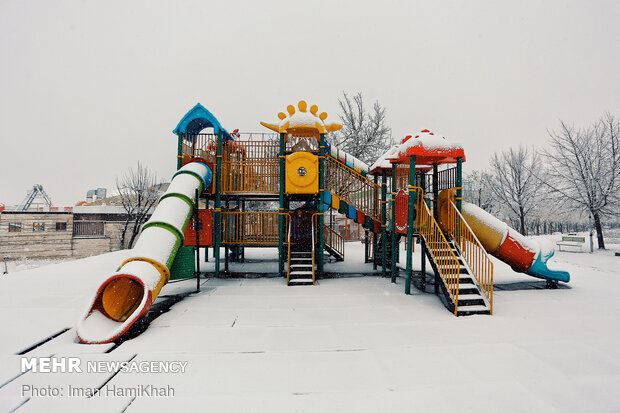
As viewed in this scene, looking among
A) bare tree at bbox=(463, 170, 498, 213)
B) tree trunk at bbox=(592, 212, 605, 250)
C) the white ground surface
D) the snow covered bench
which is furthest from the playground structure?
bare tree at bbox=(463, 170, 498, 213)

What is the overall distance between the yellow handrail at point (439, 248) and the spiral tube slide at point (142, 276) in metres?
6.20

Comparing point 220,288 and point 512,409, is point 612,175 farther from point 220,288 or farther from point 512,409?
point 220,288

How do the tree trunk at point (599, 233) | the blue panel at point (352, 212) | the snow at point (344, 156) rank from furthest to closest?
the tree trunk at point (599, 233), the snow at point (344, 156), the blue panel at point (352, 212)

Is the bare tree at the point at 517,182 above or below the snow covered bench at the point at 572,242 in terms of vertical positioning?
above

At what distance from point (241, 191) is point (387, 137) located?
17409 millimetres

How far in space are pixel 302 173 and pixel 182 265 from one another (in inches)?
185

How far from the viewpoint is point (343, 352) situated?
14.8 feet

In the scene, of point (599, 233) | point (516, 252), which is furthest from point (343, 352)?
point (599, 233)

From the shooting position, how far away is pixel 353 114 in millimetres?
24250

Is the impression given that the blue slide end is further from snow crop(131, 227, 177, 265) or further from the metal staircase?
snow crop(131, 227, 177, 265)

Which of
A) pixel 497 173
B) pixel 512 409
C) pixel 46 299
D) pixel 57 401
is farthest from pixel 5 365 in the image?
pixel 497 173

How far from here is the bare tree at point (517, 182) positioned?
2380 centimetres

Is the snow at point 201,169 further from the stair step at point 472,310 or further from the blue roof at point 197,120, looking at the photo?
the stair step at point 472,310

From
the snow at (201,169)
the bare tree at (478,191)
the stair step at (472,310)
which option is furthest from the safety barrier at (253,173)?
the bare tree at (478,191)
